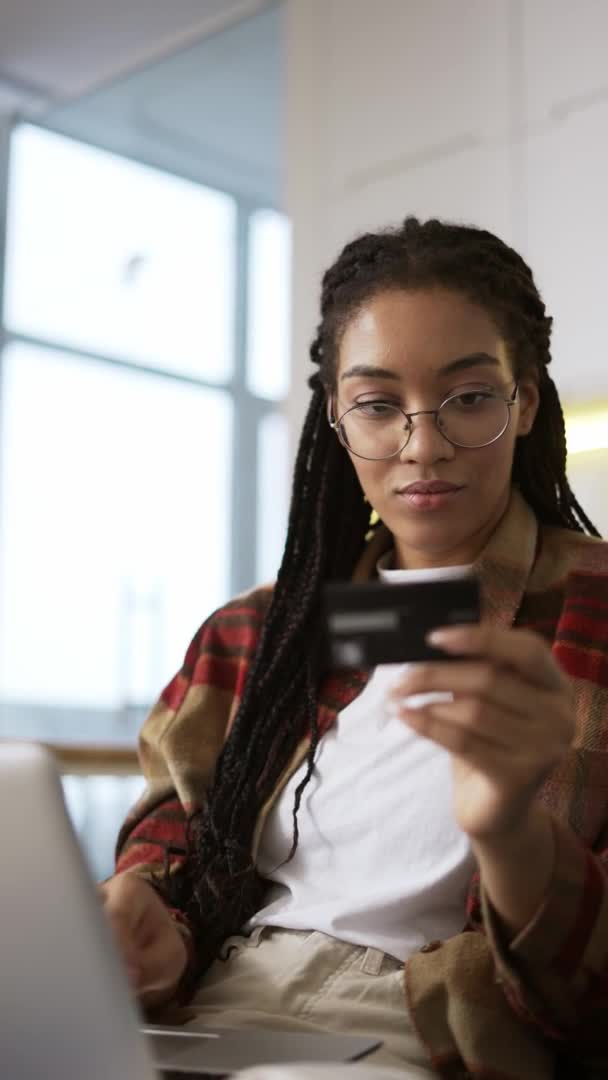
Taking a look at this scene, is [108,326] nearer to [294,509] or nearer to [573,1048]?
[294,509]

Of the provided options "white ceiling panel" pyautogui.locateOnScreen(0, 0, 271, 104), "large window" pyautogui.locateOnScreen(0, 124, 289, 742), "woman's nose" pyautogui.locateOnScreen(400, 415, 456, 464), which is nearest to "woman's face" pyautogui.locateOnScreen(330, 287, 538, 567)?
"woman's nose" pyautogui.locateOnScreen(400, 415, 456, 464)

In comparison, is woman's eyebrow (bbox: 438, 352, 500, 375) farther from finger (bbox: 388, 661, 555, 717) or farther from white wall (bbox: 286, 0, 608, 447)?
white wall (bbox: 286, 0, 608, 447)

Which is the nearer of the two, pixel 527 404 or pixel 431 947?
pixel 431 947

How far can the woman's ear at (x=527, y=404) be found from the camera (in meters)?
1.24

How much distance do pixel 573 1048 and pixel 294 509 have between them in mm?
635

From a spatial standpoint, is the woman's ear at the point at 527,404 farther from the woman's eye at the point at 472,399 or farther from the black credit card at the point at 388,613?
the black credit card at the point at 388,613

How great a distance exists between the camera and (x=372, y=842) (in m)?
1.09

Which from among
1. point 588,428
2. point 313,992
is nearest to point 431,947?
point 313,992

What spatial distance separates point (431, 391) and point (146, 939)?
0.51m

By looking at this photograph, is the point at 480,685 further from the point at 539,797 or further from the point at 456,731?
the point at 539,797

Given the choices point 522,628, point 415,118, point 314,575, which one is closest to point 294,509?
point 314,575

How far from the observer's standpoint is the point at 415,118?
9.78ft

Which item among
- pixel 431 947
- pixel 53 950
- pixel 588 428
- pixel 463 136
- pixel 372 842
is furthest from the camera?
pixel 463 136

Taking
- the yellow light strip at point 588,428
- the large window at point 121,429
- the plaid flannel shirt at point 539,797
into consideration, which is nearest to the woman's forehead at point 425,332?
the plaid flannel shirt at point 539,797
